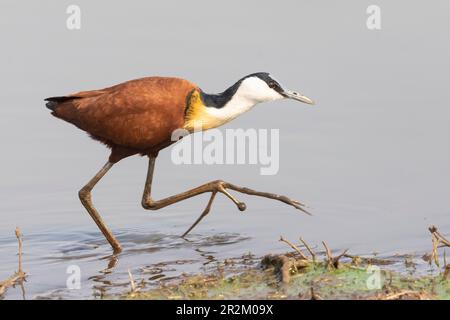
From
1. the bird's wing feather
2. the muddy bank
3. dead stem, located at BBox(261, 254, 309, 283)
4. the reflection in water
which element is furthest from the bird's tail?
dead stem, located at BBox(261, 254, 309, 283)

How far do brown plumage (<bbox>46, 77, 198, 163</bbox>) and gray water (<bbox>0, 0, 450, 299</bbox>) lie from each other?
102 centimetres

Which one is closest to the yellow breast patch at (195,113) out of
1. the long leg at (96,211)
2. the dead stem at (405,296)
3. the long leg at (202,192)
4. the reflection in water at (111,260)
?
the long leg at (202,192)

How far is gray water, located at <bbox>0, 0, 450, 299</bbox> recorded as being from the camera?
34.4 feet

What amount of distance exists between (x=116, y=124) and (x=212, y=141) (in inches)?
82.7

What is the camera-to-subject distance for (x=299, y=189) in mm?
12016

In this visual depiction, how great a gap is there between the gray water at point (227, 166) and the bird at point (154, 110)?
0.64 metres

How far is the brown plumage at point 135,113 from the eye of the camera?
10.2m

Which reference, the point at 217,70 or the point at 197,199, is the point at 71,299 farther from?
the point at 217,70

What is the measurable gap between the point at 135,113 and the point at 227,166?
2.69 m

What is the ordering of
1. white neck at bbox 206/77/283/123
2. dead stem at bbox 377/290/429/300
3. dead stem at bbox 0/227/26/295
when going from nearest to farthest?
dead stem at bbox 377/290/429/300 → dead stem at bbox 0/227/26/295 → white neck at bbox 206/77/283/123

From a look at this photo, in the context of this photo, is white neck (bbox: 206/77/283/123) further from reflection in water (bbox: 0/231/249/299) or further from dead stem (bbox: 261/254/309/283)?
dead stem (bbox: 261/254/309/283)

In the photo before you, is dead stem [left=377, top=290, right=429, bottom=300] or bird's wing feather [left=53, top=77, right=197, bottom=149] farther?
bird's wing feather [left=53, top=77, right=197, bottom=149]

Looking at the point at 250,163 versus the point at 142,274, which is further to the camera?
the point at 250,163

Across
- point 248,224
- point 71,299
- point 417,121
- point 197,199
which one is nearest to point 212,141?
point 197,199
